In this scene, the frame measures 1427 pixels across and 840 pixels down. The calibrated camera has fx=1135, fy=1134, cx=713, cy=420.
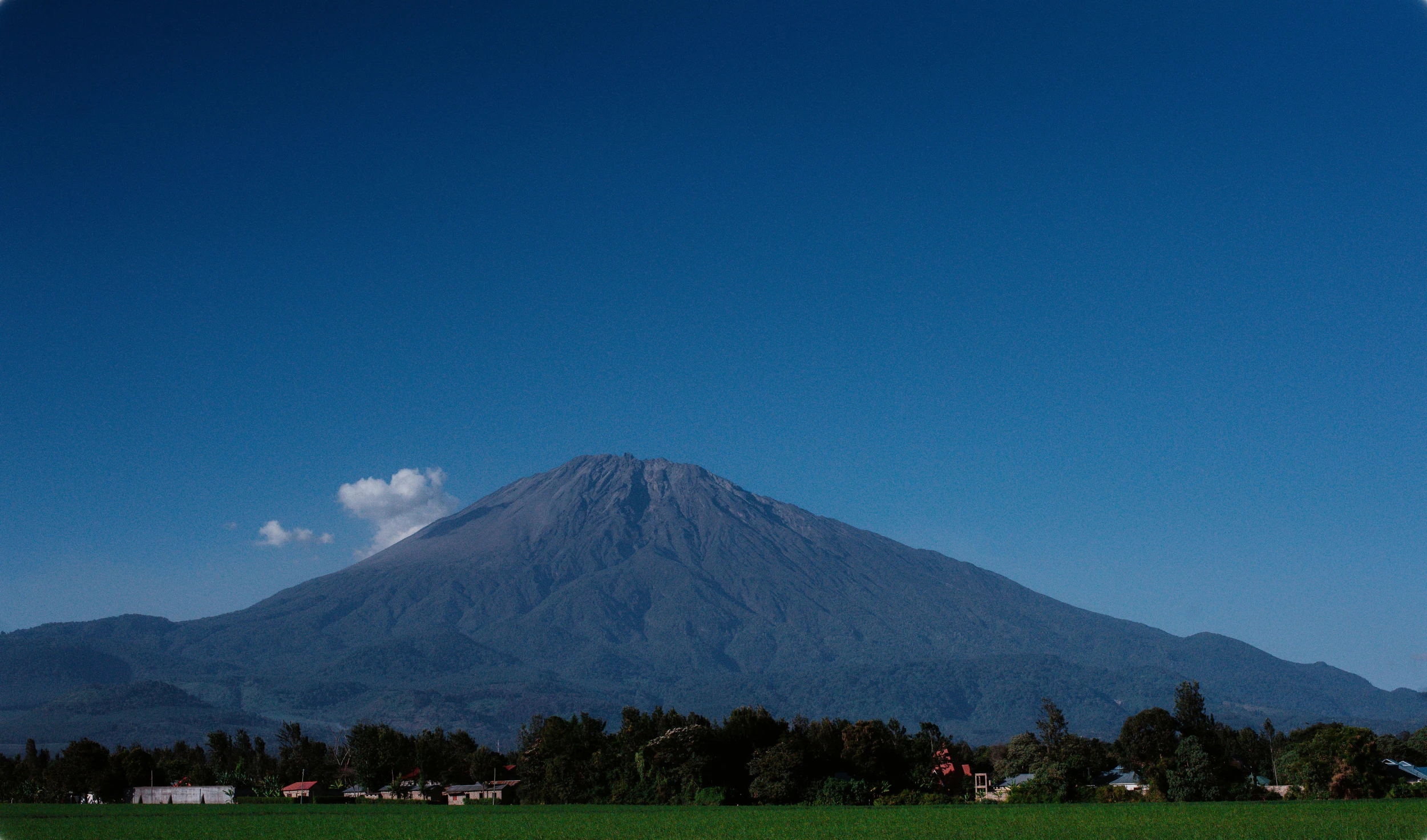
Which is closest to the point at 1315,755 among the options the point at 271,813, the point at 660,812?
the point at 660,812

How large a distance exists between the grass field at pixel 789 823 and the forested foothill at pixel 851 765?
215 inches

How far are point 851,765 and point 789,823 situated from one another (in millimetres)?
18433

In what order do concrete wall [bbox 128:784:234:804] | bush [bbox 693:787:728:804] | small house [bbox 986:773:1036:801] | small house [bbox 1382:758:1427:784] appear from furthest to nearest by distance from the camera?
concrete wall [bbox 128:784:234:804] < small house [bbox 986:773:1036:801] < bush [bbox 693:787:728:804] < small house [bbox 1382:758:1427:784]

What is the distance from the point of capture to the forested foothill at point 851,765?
158ft

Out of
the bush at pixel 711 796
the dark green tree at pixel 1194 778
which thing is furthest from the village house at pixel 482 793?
the dark green tree at pixel 1194 778

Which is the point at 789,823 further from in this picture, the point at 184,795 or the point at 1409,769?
the point at 184,795

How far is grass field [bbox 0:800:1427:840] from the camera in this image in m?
28.8

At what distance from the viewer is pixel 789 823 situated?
1396 inches

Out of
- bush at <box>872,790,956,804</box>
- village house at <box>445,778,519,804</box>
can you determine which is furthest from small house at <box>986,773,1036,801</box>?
village house at <box>445,778,519,804</box>

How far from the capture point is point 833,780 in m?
51.5

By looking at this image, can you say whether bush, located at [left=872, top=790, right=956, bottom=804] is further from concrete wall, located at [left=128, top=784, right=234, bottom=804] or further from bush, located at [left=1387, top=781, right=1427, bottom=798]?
concrete wall, located at [left=128, top=784, right=234, bottom=804]

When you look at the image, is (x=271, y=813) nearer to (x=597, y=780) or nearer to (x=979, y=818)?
(x=597, y=780)

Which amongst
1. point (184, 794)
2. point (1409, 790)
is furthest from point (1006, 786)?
point (184, 794)

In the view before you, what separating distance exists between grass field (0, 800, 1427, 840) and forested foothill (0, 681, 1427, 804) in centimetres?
546
